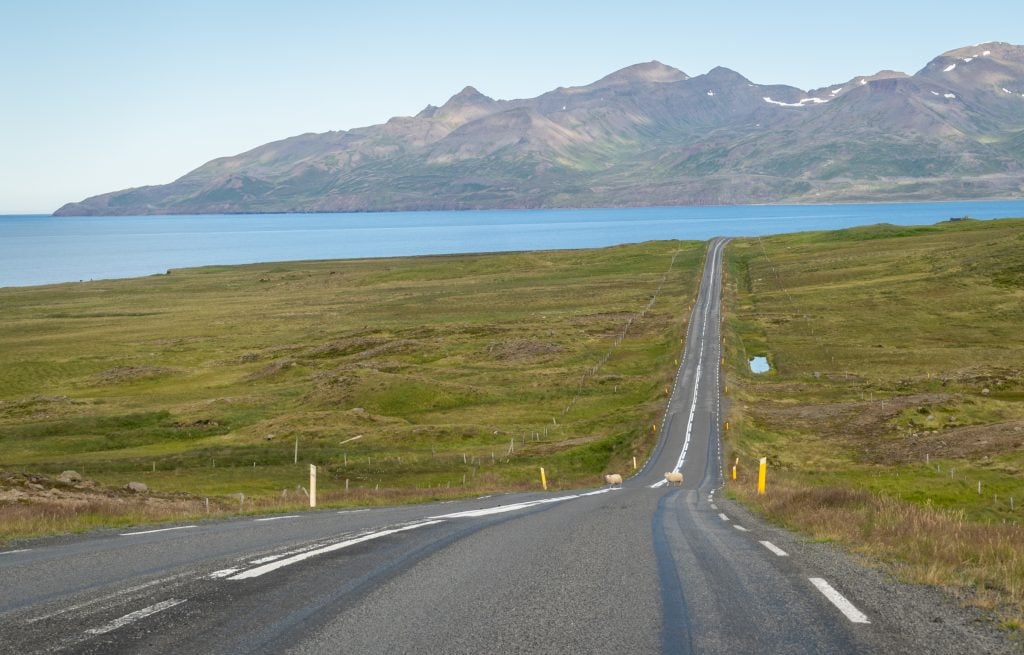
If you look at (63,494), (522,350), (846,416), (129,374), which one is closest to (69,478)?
(63,494)

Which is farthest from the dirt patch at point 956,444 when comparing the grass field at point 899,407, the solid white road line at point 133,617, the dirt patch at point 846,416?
the solid white road line at point 133,617

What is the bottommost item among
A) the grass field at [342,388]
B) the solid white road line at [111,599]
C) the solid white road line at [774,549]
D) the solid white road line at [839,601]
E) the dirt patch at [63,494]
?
the grass field at [342,388]

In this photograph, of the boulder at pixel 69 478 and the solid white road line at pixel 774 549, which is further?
the boulder at pixel 69 478

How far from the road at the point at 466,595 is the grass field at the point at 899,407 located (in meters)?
1.38

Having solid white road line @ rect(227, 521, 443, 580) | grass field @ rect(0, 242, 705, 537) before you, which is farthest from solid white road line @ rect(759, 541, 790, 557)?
grass field @ rect(0, 242, 705, 537)

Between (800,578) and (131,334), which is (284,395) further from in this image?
(800,578)

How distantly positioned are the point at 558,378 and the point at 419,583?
265ft

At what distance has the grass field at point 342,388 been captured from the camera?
186 ft

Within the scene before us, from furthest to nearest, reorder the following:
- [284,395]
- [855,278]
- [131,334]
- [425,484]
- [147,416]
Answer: [855,278] → [131,334] → [284,395] → [147,416] → [425,484]

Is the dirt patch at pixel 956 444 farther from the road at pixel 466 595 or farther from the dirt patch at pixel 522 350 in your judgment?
the dirt patch at pixel 522 350

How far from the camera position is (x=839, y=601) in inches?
384

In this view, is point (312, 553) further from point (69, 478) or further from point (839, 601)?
point (69, 478)

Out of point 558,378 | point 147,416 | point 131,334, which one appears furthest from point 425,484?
point 131,334

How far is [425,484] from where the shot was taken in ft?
171
